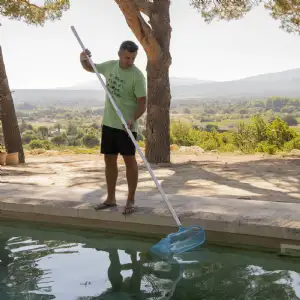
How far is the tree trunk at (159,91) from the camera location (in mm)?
9391

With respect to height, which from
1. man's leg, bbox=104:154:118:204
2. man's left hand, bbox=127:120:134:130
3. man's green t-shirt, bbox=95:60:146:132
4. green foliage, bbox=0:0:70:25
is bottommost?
man's leg, bbox=104:154:118:204

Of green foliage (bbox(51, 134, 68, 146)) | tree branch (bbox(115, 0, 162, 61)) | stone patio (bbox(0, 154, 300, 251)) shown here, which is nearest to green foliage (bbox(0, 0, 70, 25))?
tree branch (bbox(115, 0, 162, 61))

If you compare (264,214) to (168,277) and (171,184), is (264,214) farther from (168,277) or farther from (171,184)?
(171,184)

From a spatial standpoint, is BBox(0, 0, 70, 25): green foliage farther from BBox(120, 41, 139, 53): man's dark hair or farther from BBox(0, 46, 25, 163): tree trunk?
BBox(120, 41, 139, 53): man's dark hair

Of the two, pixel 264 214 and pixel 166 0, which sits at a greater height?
Answer: pixel 166 0

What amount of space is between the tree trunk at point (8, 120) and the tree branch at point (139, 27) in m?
2.65

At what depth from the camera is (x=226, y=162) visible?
9.51 m

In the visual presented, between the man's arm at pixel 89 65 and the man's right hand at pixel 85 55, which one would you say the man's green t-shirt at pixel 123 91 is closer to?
the man's arm at pixel 89 65

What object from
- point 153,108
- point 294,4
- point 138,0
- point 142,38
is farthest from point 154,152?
point 294,4

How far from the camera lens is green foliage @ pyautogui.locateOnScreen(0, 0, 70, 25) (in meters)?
11.4

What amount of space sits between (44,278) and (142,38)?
6448 millimetres

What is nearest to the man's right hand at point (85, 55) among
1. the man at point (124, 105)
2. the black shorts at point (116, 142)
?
the man at point (124, 105)

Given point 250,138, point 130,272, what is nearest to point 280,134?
point 250,138

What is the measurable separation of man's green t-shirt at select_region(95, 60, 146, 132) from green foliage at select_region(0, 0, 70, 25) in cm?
786
